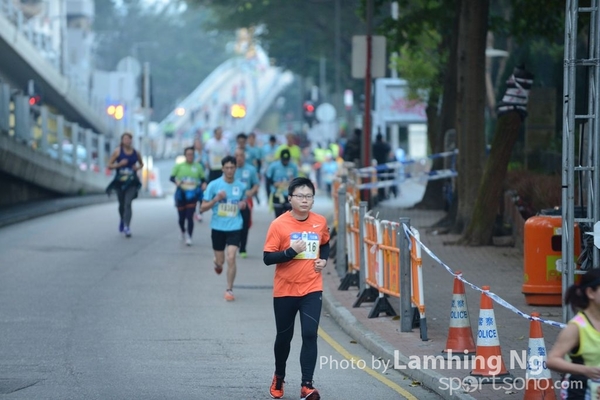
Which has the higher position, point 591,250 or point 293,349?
point 591,250

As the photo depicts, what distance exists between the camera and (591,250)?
11086 mm

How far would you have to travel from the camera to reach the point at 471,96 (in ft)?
66.9

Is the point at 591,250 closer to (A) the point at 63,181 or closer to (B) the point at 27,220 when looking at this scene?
(B) the point at 27,220

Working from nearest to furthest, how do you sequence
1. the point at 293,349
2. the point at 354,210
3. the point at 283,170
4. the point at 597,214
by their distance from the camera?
the point at 597,214
the point at 293,349
the point at 354,210
the point at 283,170

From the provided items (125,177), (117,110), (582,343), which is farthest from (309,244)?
(117,110)

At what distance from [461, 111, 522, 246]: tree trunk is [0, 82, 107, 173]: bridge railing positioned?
1215cm

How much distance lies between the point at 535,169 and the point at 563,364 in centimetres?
1972


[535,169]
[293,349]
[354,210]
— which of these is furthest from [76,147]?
[293,349]

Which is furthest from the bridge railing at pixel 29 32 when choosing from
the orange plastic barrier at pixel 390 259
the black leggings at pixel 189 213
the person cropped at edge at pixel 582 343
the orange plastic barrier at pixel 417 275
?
the person cropped at edge at pixel 582 343

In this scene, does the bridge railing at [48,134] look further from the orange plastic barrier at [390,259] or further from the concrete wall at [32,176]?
the orange plastic barrier at [390,259]

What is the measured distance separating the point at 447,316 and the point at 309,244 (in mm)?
3959

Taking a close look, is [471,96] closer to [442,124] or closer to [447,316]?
[442,124]

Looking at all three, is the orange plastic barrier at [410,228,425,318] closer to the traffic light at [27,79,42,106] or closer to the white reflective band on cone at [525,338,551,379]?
the white reflective band on cone at [525,338,551,379]

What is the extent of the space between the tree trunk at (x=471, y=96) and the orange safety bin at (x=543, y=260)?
23.5ft
